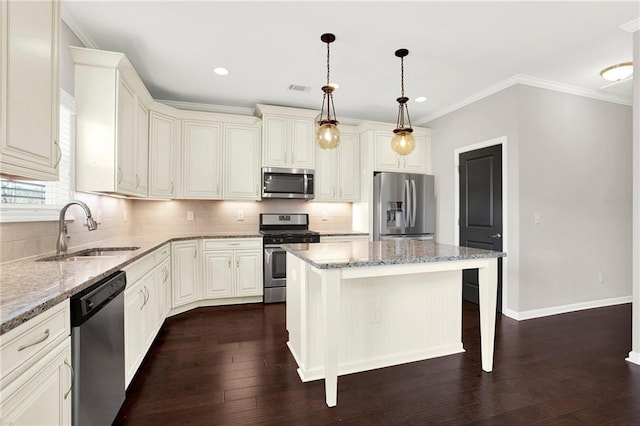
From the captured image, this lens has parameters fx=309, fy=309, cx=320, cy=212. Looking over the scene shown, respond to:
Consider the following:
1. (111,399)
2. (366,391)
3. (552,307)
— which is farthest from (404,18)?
(552,307)

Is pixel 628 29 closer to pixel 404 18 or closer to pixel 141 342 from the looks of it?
pixel 404 18

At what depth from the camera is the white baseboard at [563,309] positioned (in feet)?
11.1

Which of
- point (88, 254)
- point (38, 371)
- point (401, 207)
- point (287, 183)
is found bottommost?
point (38, 371)

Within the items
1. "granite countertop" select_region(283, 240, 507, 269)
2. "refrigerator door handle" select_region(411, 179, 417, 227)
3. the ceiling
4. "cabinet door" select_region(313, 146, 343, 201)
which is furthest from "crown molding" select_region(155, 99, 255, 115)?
"granite countertop" select_region(283, 240, 507, 269)

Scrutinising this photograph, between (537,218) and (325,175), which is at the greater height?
(325,175)

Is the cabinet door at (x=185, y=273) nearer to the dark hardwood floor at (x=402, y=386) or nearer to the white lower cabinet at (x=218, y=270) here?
the white lower cabinet at (x=218, y=270)

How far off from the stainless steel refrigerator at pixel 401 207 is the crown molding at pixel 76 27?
342 cm

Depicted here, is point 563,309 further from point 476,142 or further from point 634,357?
point 476,142

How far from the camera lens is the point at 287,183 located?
13.8 feet

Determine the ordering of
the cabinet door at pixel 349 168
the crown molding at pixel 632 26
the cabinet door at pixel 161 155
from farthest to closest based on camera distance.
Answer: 1. the cabinet door at pixel 349 168
2. the cabinet door at pixel 161 155
3. the crown molding at pixel 632 26

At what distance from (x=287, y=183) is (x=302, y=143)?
1.94 feet

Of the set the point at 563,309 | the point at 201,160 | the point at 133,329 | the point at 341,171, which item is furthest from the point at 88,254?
the point at 563,309

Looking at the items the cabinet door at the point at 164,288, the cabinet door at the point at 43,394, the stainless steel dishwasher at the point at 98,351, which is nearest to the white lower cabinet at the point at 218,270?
the cabinet door at the point at 164,288

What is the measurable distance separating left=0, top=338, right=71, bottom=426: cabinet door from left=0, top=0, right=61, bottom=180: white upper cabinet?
790 mm
